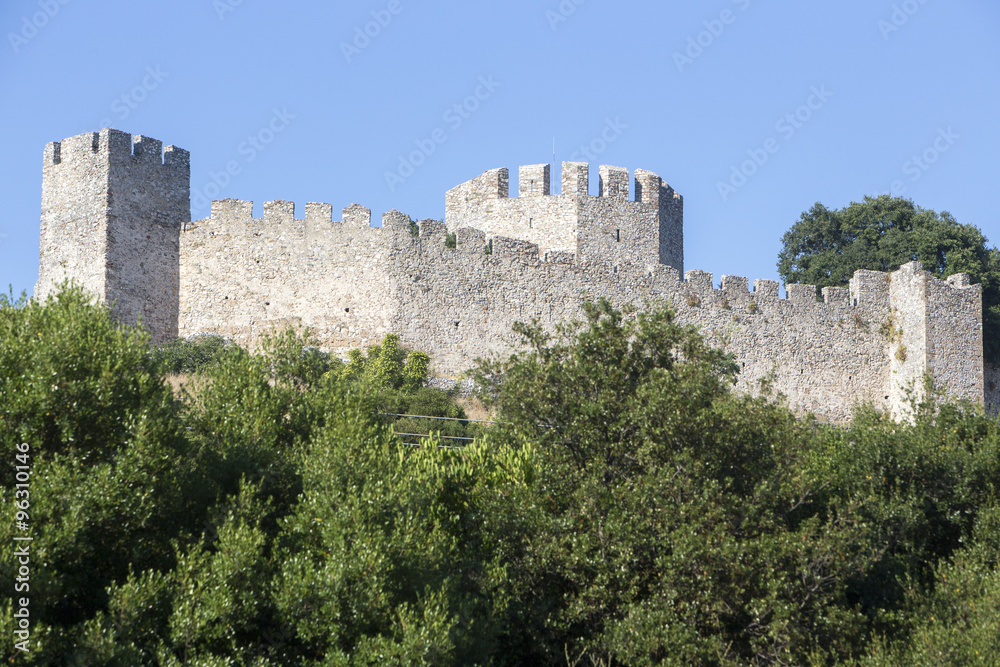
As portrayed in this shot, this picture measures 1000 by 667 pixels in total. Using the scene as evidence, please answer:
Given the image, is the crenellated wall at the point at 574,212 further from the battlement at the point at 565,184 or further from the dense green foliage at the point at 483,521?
the dense green foliage at the point at 483,521

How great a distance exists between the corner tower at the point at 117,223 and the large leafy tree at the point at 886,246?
20.2 metres

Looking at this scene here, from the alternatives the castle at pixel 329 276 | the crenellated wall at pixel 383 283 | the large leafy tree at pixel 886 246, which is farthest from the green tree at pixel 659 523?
the large leafy tree at pixel 886 246

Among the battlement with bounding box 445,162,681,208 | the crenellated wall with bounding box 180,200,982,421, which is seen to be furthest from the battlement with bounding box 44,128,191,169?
the battlement with bounding box 445,162,681,208

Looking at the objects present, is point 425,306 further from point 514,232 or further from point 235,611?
→ point 235,611

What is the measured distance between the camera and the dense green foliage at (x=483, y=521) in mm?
12852

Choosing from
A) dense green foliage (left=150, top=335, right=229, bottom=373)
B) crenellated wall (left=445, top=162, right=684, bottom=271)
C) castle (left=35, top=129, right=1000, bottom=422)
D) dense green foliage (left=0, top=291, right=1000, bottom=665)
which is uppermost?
crenellated wall (left=445, top=162, right=684, bottom=271)

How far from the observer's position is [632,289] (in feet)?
95.5

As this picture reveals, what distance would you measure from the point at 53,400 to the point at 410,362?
1351 cm

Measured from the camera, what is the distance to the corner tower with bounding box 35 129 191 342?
26.8 meters

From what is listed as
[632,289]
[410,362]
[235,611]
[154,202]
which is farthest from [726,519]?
[154,202]

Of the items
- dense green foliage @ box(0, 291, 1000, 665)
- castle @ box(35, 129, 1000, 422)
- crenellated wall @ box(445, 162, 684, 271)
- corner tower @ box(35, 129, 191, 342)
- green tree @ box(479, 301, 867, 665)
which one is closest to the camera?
dense green foliage @ box(0, 291, 1000, 665)

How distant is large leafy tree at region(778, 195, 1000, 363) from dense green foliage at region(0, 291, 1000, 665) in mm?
19285
